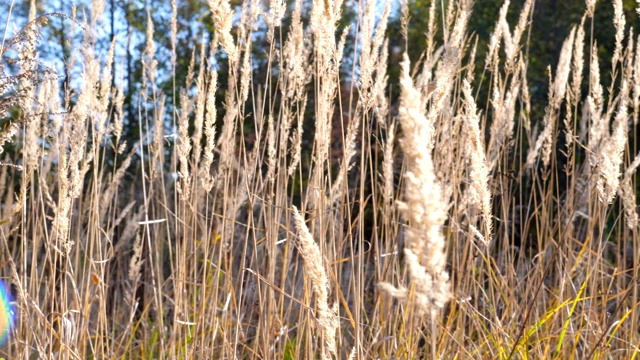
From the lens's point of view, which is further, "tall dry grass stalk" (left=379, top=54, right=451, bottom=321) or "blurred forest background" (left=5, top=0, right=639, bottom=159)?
"blurred forest background" (left=5, top=0, right=639, bottom=159)

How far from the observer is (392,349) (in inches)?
84.8

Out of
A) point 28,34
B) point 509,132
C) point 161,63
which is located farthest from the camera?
point 161,63

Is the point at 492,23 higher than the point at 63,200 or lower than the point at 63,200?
higher

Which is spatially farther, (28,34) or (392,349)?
(392,349)

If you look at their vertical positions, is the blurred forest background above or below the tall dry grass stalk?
above

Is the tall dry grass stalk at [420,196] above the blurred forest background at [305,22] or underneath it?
underneath

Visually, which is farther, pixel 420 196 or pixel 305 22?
pixel 305 22

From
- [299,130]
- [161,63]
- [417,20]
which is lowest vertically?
[299,130]

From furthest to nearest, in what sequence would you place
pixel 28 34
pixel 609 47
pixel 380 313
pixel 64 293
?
pixel 609 47 < pixel 380 313 < pixel 64 293 < pixel 28 34

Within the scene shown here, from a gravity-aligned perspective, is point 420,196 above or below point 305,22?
below

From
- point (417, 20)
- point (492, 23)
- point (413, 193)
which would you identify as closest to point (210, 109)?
point (413, 193)

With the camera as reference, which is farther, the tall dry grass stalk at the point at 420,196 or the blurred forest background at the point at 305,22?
the blurred forest background at the point at 305,22

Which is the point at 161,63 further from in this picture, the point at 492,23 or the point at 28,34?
the point at 28,34

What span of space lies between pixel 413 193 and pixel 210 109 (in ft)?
3.40
